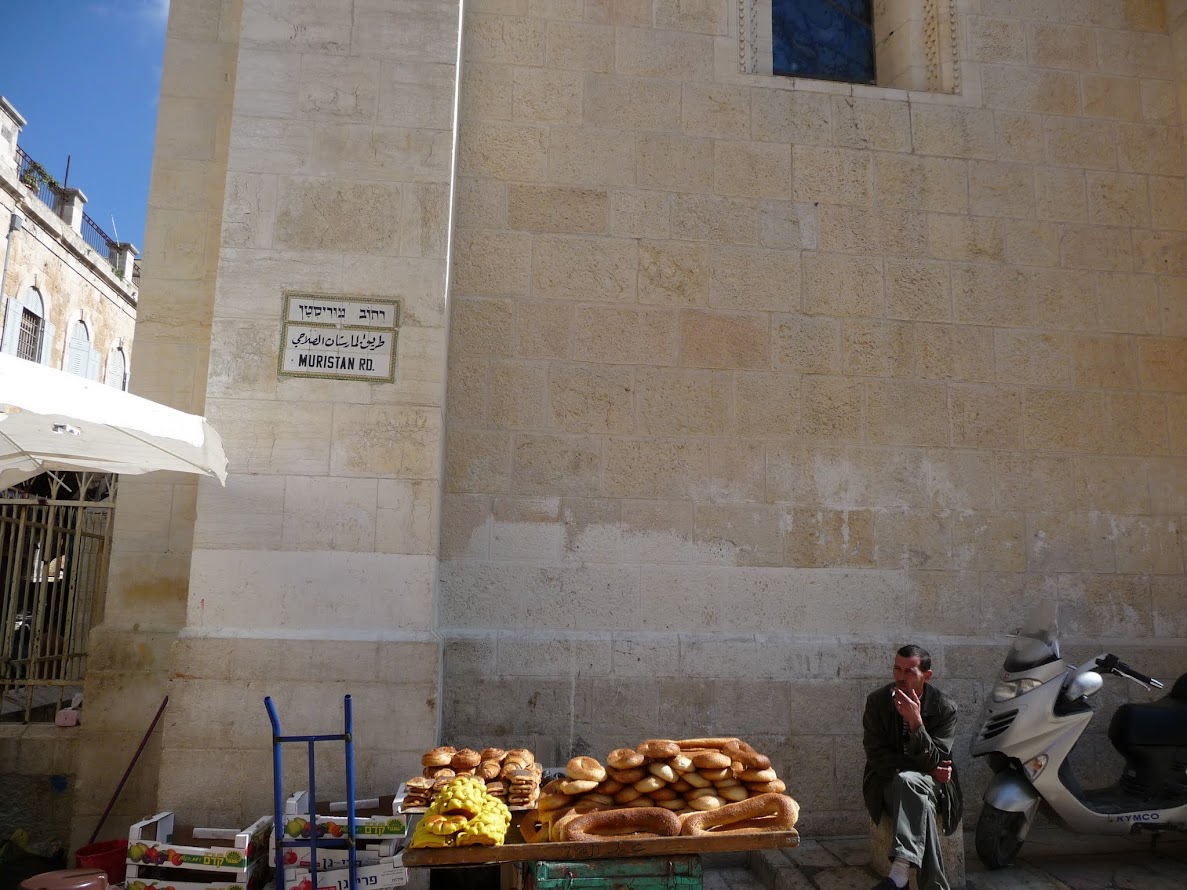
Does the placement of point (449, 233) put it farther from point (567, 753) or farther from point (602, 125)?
point (567, 753)

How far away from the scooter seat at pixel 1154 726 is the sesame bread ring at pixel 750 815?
2.53m

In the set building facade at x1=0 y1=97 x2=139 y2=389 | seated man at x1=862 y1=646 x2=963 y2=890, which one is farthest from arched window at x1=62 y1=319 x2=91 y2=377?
seated man at x1=862 y1=646 x2=963 y2=890

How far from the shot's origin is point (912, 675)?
431 centimetres

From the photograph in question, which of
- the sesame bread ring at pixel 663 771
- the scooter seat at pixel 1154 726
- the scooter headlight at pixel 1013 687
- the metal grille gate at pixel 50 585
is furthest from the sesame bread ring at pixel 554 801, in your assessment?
the metal grille gate at pixel 50 585

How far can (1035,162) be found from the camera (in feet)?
20.2

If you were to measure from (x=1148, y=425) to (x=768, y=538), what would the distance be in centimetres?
283

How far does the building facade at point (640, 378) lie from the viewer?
4688 millimetres

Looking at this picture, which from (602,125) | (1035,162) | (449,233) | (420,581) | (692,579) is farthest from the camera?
(1035,162)

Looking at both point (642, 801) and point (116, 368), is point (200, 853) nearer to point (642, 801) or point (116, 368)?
point (642, 801)

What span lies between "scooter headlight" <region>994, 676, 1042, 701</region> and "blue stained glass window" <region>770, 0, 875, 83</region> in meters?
4.45

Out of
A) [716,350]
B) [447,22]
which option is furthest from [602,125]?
[716,350]

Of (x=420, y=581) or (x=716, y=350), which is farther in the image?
(x=716, y=350)

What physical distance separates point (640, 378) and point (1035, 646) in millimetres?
2714

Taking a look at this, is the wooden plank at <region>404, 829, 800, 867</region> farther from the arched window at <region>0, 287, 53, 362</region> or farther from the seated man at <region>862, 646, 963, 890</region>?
the arched window at <region>0, 287, 53, 362</region>
